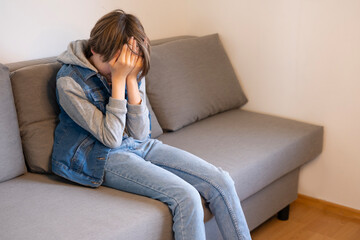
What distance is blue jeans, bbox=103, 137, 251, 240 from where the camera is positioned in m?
1.54

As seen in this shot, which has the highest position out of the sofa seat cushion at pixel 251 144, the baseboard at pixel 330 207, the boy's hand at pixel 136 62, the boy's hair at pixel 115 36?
the boy's hair at pixel 115 36

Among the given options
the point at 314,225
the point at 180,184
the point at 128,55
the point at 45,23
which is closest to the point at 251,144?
the point at 314,225

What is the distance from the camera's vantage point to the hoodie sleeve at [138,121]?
1.72 m

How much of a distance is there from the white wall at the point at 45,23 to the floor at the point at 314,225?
1270mm

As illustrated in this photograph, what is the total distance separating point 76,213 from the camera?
149 cm

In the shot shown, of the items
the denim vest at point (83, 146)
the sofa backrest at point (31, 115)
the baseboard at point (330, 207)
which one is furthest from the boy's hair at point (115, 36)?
the baseboard at point (330, 207)

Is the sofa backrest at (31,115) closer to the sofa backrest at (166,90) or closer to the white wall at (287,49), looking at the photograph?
the sofa backrest at (166,90)

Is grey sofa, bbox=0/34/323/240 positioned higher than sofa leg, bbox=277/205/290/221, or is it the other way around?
grey sofa, bbox=0/34/323/240

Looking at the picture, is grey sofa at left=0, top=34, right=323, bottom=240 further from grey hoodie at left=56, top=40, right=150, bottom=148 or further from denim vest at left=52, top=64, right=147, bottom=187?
grey hoodie at left=56, top=40, right=150, bottom=148

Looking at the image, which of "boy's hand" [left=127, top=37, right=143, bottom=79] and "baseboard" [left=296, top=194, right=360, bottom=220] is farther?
"baseboard" [left=296, top=194, right=360, bottom=220]

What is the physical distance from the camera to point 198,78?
7.98 feet

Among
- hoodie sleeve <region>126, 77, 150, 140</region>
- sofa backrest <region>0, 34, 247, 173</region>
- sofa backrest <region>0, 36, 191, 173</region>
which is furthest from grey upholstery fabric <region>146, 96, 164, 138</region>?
sofa backrest <region>0, 36, 191, 173</region>

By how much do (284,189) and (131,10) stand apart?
120 cm

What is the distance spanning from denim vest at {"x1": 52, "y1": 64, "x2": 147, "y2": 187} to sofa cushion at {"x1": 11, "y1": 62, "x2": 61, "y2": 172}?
0.23 ft
